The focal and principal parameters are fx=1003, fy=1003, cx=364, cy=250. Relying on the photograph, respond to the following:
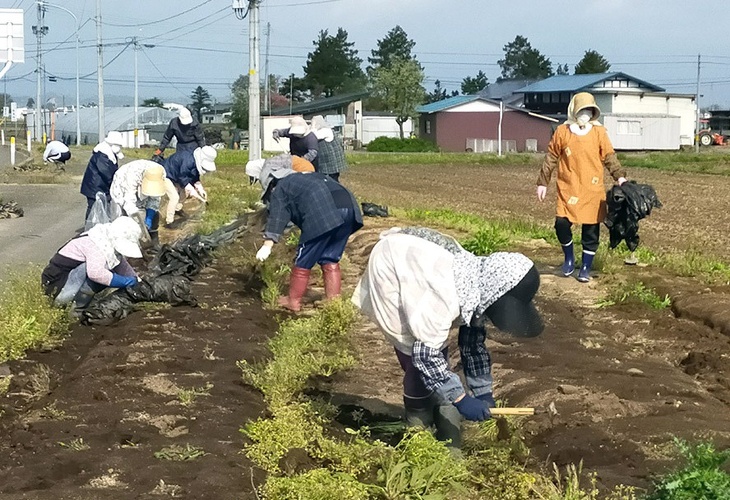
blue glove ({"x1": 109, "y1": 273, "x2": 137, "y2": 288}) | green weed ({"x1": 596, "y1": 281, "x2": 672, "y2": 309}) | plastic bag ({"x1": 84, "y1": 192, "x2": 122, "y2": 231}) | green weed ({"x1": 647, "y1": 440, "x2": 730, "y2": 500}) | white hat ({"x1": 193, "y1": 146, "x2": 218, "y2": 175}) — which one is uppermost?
white hat ({"x1": 193, "y1": 146, "x2": 218, "y2": 175})

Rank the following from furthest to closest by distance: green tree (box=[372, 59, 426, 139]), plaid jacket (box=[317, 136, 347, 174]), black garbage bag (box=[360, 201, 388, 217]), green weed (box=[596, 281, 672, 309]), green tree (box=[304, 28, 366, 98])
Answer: green tree (box=[304, 28, 366, 98])
green tree (box=[372, 59, 426, 139])
black garbage bag (box=[360, 201, 388, 217])
plaid jacket (box=[317, 136, 347, 174])
green weed (box=[596, 281, 672, 309])

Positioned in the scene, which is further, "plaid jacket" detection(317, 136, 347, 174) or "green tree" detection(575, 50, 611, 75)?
"green tree" detection(575, 50, 611, 75)

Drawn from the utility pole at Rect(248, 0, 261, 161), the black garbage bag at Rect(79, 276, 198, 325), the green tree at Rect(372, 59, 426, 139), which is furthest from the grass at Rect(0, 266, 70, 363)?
the green tree at Rect(372, 59, 426, 139)

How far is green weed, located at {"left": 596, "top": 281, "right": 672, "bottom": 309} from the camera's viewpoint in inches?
323

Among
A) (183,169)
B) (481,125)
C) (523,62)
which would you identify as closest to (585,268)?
(183,169)

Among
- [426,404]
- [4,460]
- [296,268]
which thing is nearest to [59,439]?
[4,460]

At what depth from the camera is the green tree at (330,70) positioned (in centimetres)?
9825

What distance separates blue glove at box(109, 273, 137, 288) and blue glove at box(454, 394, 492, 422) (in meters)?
3.96

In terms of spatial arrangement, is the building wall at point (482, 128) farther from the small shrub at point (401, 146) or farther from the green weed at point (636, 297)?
the green weed at point (636, 297)

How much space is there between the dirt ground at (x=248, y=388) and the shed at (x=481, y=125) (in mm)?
50394

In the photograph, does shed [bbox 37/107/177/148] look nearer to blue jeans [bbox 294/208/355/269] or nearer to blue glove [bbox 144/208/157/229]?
blue glove [bbox 144/208/157/229]

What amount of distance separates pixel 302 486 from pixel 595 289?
5.62 meters

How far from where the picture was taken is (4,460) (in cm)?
444

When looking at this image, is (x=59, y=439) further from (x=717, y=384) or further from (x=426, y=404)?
(x=717, y=384)
